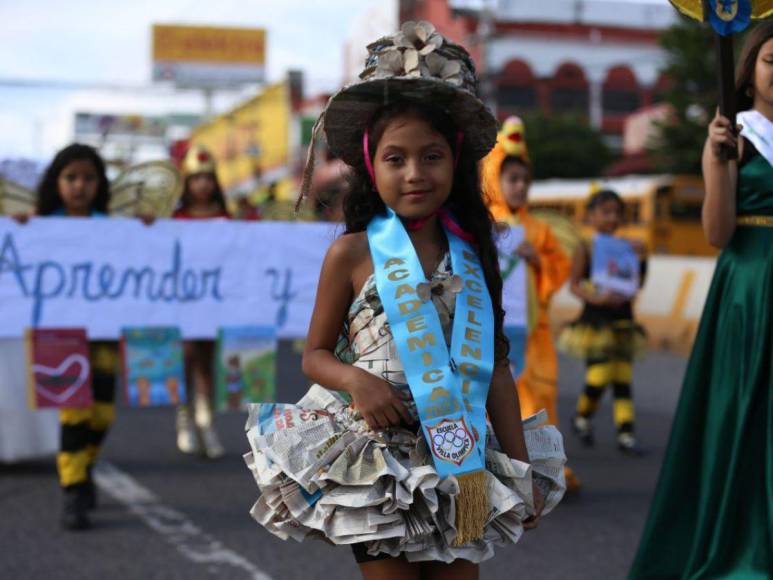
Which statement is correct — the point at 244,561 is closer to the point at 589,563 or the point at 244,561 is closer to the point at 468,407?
the point at 589,563

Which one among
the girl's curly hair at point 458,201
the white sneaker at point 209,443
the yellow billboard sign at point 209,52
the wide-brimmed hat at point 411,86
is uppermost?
the yellow billboard sign at point 209,52

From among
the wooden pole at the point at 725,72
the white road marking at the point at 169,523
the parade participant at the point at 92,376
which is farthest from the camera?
the parade participant at the point at 92,376

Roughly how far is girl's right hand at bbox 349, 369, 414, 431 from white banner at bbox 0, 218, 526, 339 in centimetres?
361

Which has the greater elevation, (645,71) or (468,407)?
(645,71)

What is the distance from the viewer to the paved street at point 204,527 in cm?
541

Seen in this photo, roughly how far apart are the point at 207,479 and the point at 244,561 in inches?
78.7

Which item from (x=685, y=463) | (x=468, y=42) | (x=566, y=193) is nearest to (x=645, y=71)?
(x=468, y=42)

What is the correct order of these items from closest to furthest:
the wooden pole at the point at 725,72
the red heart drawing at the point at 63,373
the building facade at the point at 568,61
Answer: the wooden pole at the point at 725,72 < the red heart drawing at the point at 63,373 < the building facade at the point at 568,61

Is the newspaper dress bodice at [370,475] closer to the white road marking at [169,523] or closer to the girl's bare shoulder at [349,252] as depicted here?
the girl's bare shoulder at [349,252]

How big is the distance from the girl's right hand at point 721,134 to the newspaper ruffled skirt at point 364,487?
153cm

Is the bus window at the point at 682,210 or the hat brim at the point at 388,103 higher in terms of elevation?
the hat brim at the point at 388,103

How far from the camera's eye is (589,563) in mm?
5574

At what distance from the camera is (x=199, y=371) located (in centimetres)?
833

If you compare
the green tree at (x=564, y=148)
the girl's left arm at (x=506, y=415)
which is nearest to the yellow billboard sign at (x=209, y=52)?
the green tree at (x=564, y=148)
